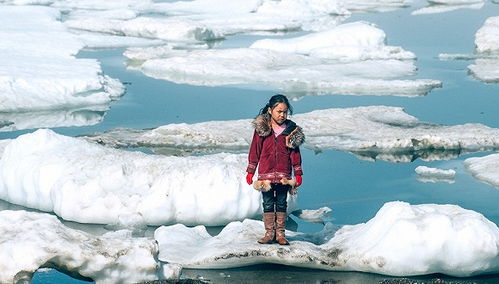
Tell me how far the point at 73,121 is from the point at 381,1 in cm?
1730

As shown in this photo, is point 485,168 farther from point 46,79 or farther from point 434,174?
point 46,79

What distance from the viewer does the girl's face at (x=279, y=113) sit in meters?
6.65

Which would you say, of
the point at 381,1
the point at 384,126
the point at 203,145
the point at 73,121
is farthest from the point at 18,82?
the point at 381,1

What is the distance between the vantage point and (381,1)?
29.1 m

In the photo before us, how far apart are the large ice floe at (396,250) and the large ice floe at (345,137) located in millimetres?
4136

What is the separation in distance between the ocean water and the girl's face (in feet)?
3.32

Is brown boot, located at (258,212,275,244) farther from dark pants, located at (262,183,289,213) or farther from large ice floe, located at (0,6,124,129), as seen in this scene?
large ice floe, located at (0,6,124,129)

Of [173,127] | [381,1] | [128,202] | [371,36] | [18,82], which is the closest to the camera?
[128,202]

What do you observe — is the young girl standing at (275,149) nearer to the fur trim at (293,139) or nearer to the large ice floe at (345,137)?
the fur trim at (293,139)

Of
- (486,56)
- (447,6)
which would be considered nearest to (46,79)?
(486,56)

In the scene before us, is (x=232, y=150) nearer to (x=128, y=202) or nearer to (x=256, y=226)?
(x=128, y=202)

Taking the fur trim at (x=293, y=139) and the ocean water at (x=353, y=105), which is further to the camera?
the ocean water at (x=353, y=105)

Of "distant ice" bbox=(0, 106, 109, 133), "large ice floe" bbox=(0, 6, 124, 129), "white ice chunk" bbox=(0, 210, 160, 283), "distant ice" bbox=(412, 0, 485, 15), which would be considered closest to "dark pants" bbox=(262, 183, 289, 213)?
"white ice chunk" bbox=(0, 210, 160, 283)

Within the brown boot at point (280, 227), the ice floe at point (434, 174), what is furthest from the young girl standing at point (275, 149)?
the ice floe at point (434, 174)
